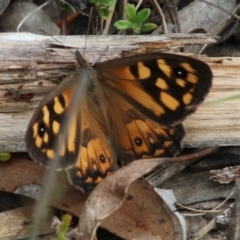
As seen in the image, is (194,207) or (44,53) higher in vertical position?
(44,53)

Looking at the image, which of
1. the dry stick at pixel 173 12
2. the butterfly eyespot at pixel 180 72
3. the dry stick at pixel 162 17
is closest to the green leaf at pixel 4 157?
the butterfly eyespot at pixel 180 72

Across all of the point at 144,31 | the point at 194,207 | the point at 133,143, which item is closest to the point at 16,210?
the point at 133,143

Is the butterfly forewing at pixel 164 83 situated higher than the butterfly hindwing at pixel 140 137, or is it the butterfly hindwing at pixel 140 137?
the butterfly forewing at pixel 164 83

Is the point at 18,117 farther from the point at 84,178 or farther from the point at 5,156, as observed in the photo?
the point at 84,178

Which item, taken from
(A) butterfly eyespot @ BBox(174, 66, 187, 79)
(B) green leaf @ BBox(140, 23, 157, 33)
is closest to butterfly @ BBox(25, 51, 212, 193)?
(A) butterfly eyespot @ BBox(174, 66, 187, 79)

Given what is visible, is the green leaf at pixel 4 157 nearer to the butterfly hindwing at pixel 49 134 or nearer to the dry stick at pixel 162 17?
the butterfly hindwing at pixel 49 134

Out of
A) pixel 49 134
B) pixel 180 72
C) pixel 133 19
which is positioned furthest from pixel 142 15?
pixel 49 134

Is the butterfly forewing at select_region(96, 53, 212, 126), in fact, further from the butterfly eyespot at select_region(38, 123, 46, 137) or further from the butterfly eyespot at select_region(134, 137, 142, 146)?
the butterfly eyespot at select_region(38, 123, 46, 137)
